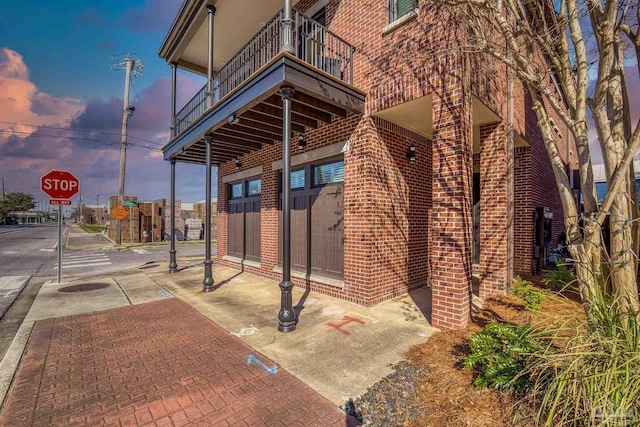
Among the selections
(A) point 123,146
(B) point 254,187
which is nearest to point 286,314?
(B) point 254,187

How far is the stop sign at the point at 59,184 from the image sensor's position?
802cm

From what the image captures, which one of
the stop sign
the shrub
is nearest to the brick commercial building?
the shrub

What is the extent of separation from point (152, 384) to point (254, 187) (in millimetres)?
7016

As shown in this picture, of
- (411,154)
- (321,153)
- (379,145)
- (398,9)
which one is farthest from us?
(321,153)

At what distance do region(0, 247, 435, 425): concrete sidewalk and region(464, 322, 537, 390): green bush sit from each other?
931 millimetres

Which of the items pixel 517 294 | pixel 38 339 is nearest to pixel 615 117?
pixel 517 294

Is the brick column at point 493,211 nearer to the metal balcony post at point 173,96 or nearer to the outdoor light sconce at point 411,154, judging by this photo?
the outdoor light sconce at point 411,154

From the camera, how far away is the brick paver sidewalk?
259 cm

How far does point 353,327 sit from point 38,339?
469 cm

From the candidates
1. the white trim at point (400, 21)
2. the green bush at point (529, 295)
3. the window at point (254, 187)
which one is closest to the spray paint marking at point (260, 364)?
the green bush at point (529, 295)

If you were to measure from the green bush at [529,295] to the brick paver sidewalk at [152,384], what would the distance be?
4180 mm

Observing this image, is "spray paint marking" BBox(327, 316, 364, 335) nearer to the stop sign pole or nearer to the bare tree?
the bare tree

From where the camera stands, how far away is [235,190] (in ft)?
35.0

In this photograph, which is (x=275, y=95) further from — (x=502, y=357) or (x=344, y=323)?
(x=502, y=357)
